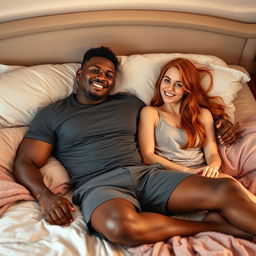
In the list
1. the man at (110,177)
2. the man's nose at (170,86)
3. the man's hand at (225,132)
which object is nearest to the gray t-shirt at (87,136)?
the man at (110,177)

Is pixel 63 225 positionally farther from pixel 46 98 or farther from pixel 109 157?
pixel 46 98

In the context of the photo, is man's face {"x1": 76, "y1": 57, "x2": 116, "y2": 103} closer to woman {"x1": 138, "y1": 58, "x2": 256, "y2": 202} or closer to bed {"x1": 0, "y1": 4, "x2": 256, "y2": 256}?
bed {"x1": 0, "y1": 4, "x2": 256, "y2": 256}

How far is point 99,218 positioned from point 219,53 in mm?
1286

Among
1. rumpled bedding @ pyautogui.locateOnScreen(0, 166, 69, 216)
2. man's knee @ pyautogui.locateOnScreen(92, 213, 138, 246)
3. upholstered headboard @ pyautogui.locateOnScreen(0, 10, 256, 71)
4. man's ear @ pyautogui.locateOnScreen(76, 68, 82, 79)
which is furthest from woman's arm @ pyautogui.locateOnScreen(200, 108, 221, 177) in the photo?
rumpled bedding @ pyautogui.locateOnScreen(0, 166, 69, 216)

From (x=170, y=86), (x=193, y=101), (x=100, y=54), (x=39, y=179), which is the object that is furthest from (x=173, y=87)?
(x=39, y=179)

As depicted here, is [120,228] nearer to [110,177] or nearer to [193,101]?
[110,177]

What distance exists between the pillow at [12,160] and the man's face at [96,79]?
34 centimetres

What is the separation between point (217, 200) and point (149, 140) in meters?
0.42

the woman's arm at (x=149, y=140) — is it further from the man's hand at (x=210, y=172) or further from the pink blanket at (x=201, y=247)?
the pink blanket at (x=201, y=247)

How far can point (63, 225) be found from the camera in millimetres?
1266

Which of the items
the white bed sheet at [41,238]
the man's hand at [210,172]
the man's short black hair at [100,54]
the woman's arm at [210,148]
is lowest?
the white bed sheet at [41,238]

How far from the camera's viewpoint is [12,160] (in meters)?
1.49

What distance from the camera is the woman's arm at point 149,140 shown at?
1.52 metres

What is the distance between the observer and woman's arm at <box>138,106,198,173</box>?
152 cm
